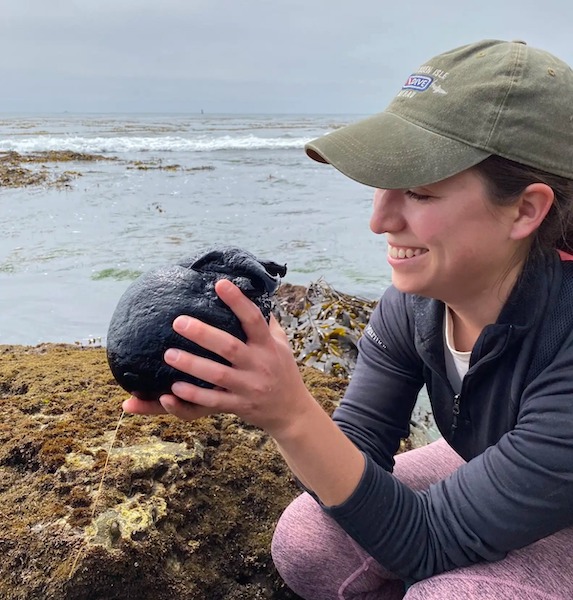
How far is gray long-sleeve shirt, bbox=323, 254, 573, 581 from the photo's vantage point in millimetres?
1830

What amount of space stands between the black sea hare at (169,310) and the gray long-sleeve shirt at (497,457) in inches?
26.2

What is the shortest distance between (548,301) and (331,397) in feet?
5.54

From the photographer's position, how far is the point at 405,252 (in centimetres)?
202

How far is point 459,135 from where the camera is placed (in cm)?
187

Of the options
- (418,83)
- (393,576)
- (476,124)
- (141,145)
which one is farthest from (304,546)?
(141,145)

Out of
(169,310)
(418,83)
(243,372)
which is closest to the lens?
(243,372)

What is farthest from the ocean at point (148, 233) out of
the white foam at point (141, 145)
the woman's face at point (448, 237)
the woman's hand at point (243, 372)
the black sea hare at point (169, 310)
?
the white foam at point (141, 145)

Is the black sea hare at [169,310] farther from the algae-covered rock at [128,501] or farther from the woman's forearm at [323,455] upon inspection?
the algae-covered rock at [128,501]

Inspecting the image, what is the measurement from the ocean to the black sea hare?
0.23 metres

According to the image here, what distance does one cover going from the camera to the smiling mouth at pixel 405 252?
6.49 feet

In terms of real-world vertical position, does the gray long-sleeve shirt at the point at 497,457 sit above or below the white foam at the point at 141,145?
above

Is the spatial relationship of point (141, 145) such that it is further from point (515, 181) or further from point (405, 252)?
point (515, 181)

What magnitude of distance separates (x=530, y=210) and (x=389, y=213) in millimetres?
430

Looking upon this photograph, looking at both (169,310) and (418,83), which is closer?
(169,310)
